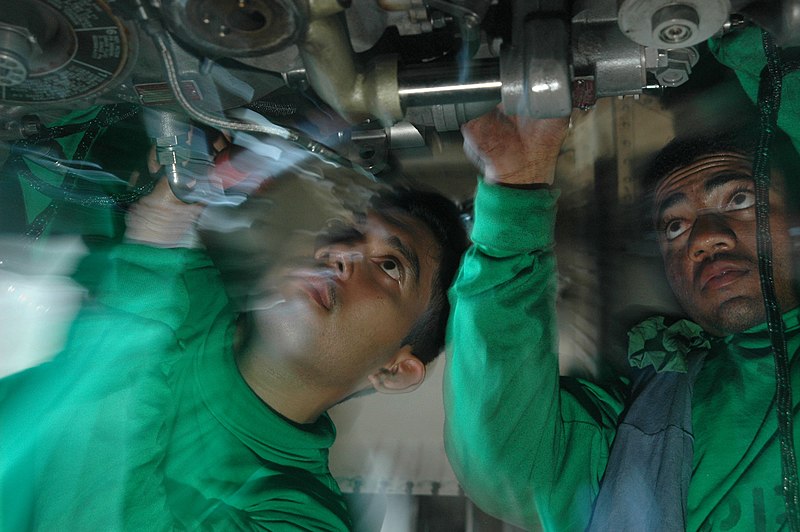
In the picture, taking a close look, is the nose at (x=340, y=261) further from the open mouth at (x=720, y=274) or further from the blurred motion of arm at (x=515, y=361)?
the open mouth at (x=720, y=274)

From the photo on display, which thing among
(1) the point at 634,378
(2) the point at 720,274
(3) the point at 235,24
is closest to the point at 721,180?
(2) the point at 720,274

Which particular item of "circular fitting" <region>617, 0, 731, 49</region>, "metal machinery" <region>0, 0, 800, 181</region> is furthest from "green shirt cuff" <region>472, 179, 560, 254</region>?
"circular fitting" <region>617, 0, 731, 49</region>

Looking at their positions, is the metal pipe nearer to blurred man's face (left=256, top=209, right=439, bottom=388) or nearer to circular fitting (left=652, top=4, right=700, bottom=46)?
circular fitting (left=652, top=4, right=700, bottom=46)

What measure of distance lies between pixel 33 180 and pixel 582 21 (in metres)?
0.70

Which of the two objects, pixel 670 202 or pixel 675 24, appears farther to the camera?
pixel 670 202

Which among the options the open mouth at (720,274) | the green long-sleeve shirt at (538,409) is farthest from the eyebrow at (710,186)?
the green long-sleeve shirt at (538,409)

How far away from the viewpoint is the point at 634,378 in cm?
114

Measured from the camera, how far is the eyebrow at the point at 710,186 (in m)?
1.06

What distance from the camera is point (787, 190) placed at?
3.47ft

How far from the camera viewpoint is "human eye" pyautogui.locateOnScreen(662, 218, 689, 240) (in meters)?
1.10

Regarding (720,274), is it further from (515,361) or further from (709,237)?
(515,361)

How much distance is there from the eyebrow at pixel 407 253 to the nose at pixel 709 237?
447 mm

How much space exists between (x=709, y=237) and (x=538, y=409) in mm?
408

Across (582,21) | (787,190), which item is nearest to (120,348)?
(582,21)
